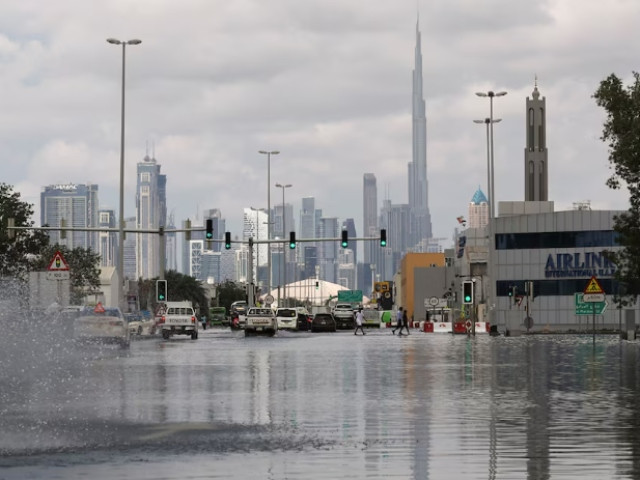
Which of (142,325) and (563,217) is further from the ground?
(563,217)

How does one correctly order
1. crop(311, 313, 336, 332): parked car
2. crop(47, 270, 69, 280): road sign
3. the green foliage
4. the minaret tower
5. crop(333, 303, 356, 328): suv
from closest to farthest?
crop(47, 270, 69, 280): road sign → crop(311, 313, 336, 332): parked car → crop(333, 303, 356, 328): suv → the minaret tower → the green foliage

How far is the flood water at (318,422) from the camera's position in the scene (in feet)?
43.8

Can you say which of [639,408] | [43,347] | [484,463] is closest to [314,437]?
[484,463]

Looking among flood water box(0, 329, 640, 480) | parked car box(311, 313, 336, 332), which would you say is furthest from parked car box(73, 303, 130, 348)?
parked car box(311, 313, 336, 332)

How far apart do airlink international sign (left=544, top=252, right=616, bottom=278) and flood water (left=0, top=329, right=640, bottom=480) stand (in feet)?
299

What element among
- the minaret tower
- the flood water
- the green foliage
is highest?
the minaret tower

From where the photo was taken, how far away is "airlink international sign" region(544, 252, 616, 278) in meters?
125

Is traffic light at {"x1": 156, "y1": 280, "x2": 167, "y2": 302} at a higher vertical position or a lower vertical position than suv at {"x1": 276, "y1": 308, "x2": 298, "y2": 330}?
higher

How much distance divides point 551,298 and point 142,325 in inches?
2448

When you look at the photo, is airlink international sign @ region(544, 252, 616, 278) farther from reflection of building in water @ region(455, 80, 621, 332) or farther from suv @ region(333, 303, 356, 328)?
suv @ region(333, 303, 356, 328)

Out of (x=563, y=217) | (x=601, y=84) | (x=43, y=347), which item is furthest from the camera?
(x=563, y=217)

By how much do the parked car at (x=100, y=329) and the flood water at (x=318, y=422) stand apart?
1334 centimetres

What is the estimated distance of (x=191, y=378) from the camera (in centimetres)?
3002

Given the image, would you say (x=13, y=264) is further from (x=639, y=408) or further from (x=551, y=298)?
(x=639, y=408)
